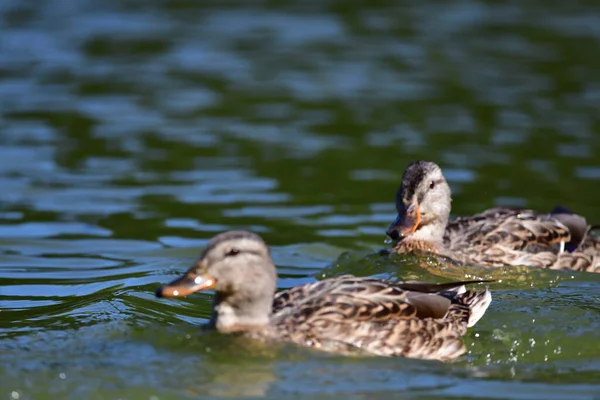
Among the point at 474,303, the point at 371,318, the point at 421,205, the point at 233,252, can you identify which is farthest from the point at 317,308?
the point at 421,205

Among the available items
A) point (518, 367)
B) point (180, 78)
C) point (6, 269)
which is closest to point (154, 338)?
point (518, 367)

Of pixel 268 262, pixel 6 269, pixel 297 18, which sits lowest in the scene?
pixel 6 269

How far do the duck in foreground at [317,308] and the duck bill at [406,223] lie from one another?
2.84m

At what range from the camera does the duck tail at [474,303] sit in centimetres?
1079

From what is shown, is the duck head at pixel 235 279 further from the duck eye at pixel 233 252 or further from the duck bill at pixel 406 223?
the duck bill at pixel 406 223

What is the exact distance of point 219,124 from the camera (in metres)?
19.8

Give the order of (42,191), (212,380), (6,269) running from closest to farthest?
(212,380)
(6,269)
(42,191)

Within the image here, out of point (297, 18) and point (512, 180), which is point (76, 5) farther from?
point (512, 180)

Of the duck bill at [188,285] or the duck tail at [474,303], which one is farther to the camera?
the duck tail at [474,303]

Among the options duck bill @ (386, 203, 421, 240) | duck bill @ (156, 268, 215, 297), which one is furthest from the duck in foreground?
duck bill @ (386, 203, 421, 240)

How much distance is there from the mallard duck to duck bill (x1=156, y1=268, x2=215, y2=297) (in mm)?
3906

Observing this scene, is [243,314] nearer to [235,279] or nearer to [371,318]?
[235,279]

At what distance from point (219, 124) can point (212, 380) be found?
34.9 feet

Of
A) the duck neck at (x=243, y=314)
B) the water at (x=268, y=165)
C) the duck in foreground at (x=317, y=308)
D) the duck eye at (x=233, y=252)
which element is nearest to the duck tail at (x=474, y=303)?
the water at (x=268, y=165)
